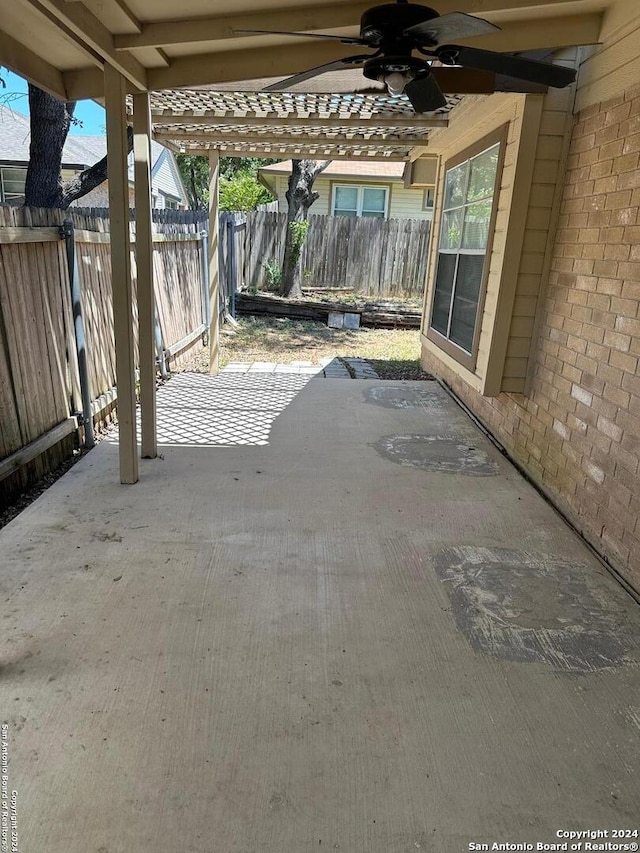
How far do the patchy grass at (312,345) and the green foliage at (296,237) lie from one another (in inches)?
61.1

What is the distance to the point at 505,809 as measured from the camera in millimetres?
1650

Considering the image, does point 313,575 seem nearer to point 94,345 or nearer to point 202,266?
point 94,345

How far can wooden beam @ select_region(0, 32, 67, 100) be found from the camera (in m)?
3.16

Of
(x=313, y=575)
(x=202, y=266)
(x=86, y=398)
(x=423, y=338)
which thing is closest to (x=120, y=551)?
(x=313, y=575)

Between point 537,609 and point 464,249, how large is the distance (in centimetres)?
367

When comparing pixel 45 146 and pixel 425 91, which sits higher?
pixel 45 146

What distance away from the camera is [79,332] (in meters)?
4.16

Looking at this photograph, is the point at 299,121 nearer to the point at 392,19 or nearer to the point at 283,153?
the point at 283,153

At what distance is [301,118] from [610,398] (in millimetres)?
3983

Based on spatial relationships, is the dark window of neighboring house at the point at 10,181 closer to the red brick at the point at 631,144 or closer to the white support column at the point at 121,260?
the white support column at the point at 121,260

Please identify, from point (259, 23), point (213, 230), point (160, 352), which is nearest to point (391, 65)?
point (259, 23)

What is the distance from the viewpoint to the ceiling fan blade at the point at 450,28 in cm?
208

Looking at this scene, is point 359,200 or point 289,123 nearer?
point 289,123


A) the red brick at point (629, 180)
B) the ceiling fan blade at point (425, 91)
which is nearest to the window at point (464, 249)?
the red brick at point (629, 180)
